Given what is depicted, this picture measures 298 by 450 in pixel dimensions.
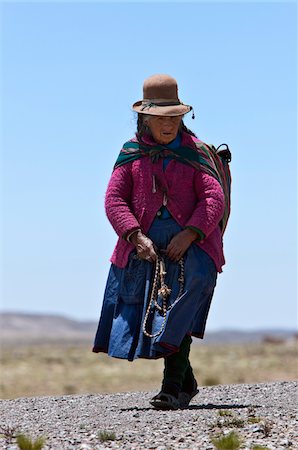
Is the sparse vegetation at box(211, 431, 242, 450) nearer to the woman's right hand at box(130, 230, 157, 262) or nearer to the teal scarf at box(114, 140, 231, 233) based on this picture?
the woman's right hand at box(130, 230, 157, 262)

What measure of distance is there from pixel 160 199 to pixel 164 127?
640 millimetres

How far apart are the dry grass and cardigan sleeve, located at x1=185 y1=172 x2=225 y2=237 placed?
16.1 m

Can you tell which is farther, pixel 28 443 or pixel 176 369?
pixel 176 369

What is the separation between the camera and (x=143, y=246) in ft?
34.0

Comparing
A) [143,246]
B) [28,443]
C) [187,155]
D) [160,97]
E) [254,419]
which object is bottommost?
[28,443]

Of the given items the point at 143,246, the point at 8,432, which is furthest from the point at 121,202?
the point at 8,432

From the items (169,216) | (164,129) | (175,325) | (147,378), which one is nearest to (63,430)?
(175,325)

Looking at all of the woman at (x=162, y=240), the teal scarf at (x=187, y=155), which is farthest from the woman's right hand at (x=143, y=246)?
the teal scarf at (x=187, y=155)

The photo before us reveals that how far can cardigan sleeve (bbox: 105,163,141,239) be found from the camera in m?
10.4

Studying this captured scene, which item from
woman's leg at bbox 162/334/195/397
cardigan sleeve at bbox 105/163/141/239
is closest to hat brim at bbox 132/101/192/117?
cardigan sleeve at bbox 105/163/141/239

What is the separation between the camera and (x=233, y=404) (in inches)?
462

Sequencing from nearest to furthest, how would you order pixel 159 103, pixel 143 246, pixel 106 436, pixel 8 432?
1. pixel 106 436
2. pixel 8 432
3. pixel 143 246
4. pixel 159 103

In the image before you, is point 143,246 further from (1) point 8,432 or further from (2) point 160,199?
(1) point 8,432

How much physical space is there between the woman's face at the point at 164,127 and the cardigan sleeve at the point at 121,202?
37 centimetres
